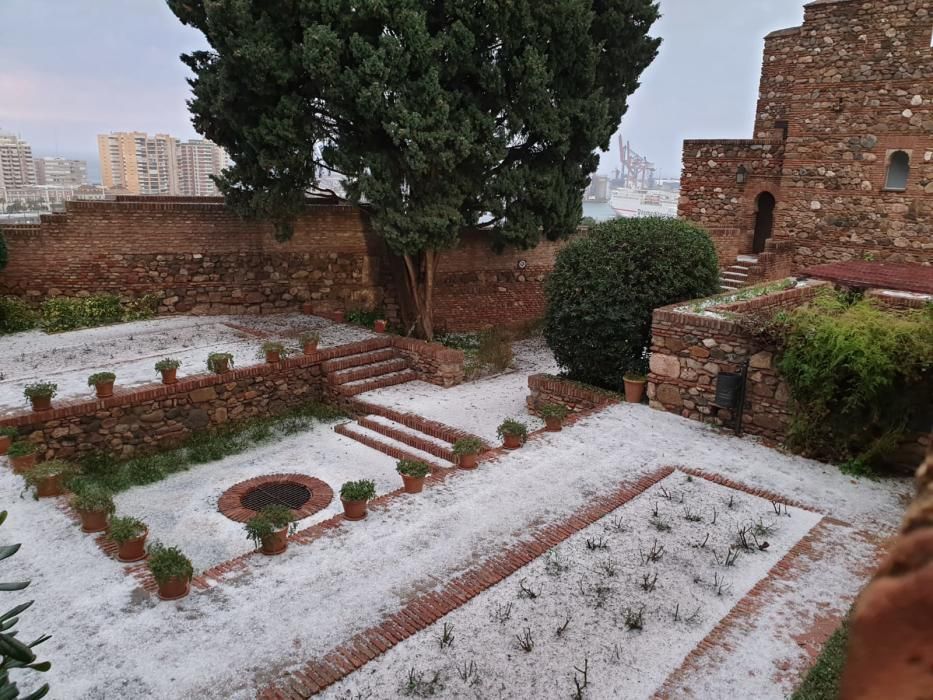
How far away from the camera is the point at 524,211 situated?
12.8 metres

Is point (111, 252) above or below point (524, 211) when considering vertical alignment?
below

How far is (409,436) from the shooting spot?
9.49m

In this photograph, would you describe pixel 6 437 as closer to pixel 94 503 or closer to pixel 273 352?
pixel 94 503

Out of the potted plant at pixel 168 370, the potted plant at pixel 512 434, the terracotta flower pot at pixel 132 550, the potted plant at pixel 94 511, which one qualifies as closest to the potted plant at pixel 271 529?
the terracotta flower pot at pixel 132 550

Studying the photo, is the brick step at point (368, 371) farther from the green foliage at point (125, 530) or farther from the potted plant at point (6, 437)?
the green foliage at point (125, 530)

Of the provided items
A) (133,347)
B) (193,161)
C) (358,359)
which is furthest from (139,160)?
(358,359)

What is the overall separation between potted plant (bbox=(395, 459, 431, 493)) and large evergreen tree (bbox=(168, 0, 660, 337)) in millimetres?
5721

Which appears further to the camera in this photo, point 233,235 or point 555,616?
point 233,235

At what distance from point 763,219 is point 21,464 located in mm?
15336

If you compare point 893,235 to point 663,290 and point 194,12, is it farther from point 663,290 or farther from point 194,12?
point 194,12

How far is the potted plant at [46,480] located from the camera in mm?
6551

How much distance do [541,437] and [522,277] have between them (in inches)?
365

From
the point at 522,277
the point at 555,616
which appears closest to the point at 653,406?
the point at 555,616

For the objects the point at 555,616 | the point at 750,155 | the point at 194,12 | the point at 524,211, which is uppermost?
the point at 194,12
